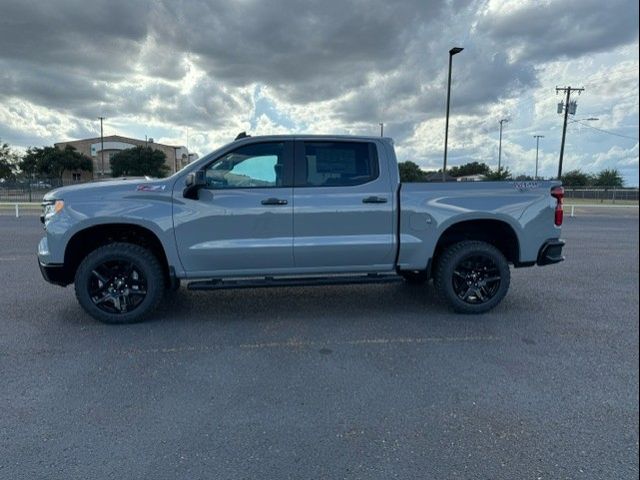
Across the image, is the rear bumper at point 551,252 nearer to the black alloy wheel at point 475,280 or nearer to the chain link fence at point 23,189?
the black alloy wheel at point 475,280

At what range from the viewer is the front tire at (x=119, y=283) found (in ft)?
14.0

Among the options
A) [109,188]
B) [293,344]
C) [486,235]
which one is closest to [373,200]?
[486,235]

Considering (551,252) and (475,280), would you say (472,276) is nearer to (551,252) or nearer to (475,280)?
(475,280)

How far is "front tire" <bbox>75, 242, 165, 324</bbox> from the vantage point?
14.0 ft

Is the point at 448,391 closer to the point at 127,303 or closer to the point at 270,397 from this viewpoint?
the point at 270,397

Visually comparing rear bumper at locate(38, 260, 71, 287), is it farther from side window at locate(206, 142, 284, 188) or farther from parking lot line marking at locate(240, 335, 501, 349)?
parking lot line marking at locate(240, 335, 501, 349)

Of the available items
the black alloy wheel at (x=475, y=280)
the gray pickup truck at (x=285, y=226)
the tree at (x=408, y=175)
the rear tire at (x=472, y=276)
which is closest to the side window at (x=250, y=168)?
the gray pickup truck at (x=285, y=226)

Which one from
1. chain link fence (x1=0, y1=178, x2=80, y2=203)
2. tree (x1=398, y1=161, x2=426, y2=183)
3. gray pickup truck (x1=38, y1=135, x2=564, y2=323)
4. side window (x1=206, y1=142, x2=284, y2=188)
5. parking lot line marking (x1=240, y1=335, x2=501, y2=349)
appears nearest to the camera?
parking lot line marking (x1=240, y1=335, x2=501, y2=349)

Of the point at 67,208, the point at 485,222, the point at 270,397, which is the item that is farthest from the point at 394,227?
the point at 67,208

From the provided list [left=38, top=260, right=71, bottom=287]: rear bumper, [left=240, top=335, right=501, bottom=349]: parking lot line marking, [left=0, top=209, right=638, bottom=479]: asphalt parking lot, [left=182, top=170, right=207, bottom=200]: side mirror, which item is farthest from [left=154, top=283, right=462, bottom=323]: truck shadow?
[left=182, top=170, right=207, bottom=200]: side mirror

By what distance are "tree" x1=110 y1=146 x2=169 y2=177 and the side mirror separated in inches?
1849

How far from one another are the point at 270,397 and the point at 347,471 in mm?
891

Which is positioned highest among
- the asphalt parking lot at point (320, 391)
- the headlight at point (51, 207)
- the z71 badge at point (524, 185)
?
the z71 badge at point (524, 185)

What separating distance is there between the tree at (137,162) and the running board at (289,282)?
155ft
